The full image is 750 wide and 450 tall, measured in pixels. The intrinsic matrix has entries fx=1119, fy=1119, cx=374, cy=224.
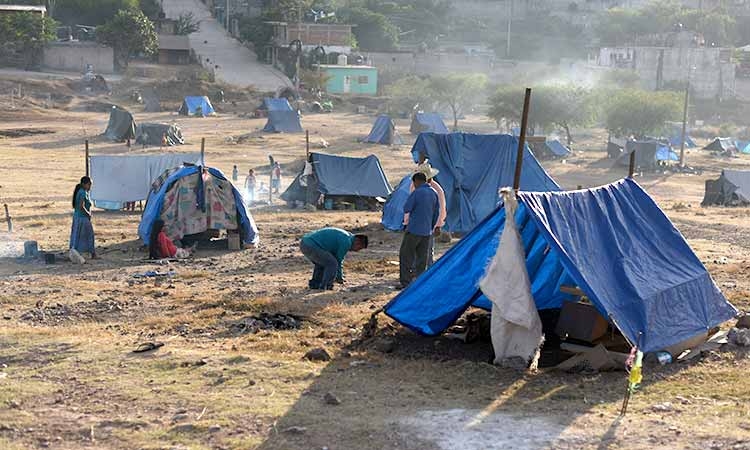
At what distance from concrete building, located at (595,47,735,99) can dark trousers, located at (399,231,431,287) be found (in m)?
69.6

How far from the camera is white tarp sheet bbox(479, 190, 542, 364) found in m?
9.66

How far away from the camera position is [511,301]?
31.8 feet

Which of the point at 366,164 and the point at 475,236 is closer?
the point at 475,236

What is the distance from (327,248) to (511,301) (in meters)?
4.03

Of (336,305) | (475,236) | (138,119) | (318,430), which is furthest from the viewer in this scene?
(138,119)

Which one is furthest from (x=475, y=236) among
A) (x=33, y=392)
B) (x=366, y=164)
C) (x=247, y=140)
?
(x=247, y=140)

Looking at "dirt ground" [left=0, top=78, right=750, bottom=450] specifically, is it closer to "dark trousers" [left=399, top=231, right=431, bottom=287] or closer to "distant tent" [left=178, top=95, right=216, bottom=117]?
"dark trousers" [left=399, top=231, right=431, bottom=287]

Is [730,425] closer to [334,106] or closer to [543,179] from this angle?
[543,179]

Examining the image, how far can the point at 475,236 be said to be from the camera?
34.6 feet

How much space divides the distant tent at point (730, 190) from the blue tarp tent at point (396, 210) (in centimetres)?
1348

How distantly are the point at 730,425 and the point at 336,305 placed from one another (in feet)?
17.4

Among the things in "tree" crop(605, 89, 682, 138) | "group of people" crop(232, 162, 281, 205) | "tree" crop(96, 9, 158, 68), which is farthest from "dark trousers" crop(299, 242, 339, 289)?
"tree" crop(96, 9, 158, 68)

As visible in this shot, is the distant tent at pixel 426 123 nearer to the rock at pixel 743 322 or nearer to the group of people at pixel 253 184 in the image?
the group of people at pixel 253 184

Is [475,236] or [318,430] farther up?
[475,236]
